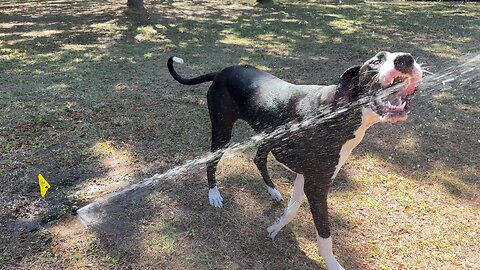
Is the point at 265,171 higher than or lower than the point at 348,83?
lower

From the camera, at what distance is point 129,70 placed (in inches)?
276

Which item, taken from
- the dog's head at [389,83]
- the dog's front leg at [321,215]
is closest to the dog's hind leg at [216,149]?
the dog's front leg at [321,215]

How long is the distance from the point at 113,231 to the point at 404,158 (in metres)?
2.97

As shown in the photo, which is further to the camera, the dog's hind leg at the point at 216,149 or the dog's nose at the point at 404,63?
the dog's hind leg at the point at 216,149

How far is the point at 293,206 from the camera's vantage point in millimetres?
3156

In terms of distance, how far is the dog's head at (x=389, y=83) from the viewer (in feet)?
6.90

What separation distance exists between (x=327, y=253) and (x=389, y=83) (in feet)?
4.35

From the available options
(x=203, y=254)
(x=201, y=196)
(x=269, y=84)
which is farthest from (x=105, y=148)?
(x=269, y=84)

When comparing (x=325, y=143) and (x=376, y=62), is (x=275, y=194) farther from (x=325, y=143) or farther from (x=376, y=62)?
(x=376, y=62)

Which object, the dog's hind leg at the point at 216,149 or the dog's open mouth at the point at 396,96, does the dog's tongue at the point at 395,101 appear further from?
the dog's hind leg at the point at 216,149

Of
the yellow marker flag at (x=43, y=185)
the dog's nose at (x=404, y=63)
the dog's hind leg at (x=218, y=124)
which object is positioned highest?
the dog's nose at (x=404, y=63)

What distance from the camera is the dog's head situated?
2104 millimetres

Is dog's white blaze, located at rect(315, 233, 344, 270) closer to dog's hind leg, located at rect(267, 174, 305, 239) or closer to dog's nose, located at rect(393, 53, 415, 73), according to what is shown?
dog's hind leg, located at rect(267, 174, 305, 239)

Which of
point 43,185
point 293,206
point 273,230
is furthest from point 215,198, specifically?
point 43,185
